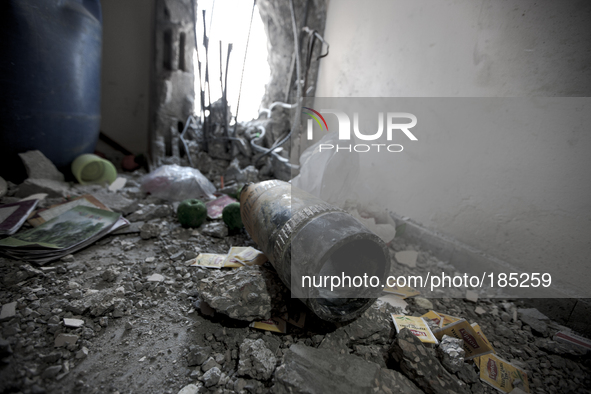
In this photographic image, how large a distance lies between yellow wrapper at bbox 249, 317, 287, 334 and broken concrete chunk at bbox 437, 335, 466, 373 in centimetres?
74

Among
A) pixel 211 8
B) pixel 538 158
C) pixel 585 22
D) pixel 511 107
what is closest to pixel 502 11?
pixel 585 22

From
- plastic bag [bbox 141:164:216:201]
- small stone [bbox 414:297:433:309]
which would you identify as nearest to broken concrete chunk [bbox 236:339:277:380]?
small stone [bbox 414:297:433:309]

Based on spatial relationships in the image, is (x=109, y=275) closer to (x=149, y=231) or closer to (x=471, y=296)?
(x=149, y=231)

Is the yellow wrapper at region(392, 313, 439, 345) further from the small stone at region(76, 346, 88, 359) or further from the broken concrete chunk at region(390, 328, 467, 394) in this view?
the small stone at region(76, 346, 88, 359)

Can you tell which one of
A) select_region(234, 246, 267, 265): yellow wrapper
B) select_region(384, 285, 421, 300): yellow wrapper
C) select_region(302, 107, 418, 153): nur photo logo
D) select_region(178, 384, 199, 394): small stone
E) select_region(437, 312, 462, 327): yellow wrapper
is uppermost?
select_region(302, 107, 418, 153): nur photo logo

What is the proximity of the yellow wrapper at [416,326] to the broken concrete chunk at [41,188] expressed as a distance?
2904 millimetres

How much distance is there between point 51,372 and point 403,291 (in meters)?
1.78

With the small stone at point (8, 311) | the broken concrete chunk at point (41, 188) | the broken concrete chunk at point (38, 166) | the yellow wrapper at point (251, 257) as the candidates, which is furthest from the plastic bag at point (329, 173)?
the broken concrete chunk at point (38, 166)

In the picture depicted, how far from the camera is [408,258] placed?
7.10ft

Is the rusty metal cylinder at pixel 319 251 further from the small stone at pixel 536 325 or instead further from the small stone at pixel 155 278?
the small stone at pixel 536 325

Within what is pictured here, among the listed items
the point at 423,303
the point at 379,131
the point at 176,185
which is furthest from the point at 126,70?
the point at 423,303

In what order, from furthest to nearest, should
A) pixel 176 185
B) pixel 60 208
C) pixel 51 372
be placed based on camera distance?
pixel 176 185, pixel 60 208, pixel 51 372

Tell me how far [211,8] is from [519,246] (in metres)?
4.35

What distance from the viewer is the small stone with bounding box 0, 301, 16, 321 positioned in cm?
123
